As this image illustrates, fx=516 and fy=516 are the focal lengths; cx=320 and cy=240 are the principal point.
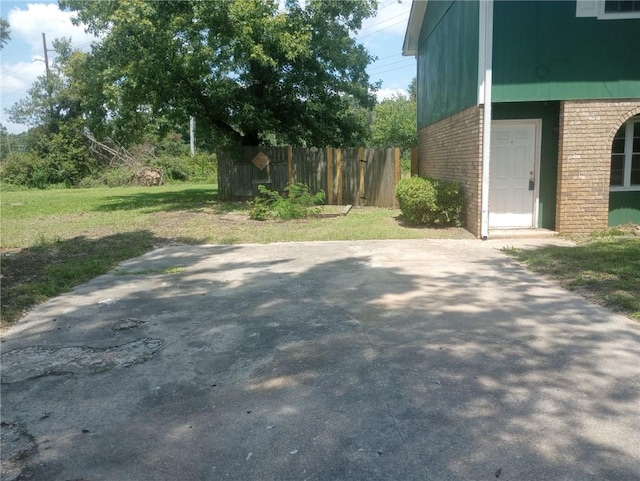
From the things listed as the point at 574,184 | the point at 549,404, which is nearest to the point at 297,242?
the point at 574,184

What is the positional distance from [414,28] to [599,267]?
488 inches

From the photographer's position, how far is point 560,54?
995 cm

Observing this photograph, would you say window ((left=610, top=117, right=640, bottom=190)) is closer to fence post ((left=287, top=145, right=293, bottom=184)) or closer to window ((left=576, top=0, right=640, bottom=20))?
window ((left=576, top=0, right=640, bottom=20))

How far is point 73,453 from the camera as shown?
2.92 m

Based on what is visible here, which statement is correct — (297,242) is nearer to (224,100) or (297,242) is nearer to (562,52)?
(562,52)

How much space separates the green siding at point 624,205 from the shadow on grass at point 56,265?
9.47 meters

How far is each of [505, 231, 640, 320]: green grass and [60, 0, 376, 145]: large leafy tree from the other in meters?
9.21

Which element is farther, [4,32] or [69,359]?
[4,32]

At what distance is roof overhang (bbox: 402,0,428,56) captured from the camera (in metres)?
15.9

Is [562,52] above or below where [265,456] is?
above

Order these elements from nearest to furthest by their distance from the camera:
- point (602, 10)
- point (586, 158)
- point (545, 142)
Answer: point (602, 10) → point (586, 158) → point (545, 142)

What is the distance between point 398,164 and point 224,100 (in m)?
5.88

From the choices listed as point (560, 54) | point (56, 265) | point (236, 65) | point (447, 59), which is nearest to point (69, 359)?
point (56, 265)

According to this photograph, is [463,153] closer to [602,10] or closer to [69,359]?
[602,10]
